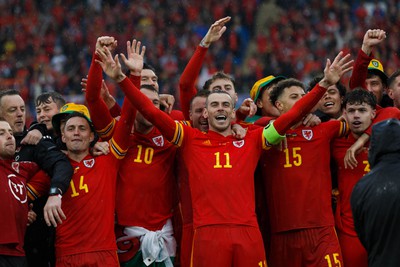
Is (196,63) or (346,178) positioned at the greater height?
(196,63)

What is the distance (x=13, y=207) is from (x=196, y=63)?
92.4 inches

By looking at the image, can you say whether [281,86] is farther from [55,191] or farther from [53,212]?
[53,212]

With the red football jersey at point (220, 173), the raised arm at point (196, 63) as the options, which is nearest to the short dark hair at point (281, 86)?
the red football jersey at point (220, 173)

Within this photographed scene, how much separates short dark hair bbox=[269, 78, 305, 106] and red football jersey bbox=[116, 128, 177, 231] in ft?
3.90

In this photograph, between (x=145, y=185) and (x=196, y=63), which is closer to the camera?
(x=145, y=185)

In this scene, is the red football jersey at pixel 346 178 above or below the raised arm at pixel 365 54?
below

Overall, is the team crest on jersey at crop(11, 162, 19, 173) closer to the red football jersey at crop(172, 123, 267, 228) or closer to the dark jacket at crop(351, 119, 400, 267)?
the red football jersey at crop(172, 123, 267, 228)

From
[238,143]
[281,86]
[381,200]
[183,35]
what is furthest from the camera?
[183,35]

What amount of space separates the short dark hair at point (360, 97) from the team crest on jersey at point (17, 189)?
313cm

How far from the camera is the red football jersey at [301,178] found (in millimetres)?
7637

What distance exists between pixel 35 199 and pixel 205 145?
1.77 meters

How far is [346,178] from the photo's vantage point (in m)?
7.78

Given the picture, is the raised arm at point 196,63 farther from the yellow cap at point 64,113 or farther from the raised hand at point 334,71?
the raised hand at point 334,71

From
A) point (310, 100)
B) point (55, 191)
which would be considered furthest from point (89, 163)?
point (310, 100)
